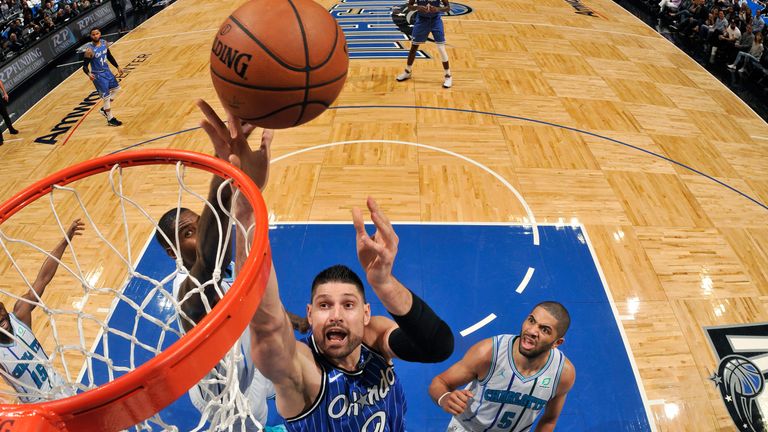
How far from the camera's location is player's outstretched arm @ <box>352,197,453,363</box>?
1755 millimetres

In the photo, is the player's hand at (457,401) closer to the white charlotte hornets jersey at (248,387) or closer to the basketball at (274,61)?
the white charlotte hornets jersey at (248,387)

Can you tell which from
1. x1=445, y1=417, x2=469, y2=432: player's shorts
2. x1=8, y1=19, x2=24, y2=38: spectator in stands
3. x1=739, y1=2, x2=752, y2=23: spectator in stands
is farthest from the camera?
x1=8, y1=19, x2=24, y2=38: spectator in stands

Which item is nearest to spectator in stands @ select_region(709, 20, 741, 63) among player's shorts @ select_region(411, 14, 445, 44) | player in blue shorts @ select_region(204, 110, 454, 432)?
player's shorts @ select_region(411, 14, 445, 44)

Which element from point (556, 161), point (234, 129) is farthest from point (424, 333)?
point (556, 161)

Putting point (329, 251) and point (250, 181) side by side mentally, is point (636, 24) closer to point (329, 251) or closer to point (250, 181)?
point (329, 251)

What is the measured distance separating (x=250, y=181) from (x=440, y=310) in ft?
9.42

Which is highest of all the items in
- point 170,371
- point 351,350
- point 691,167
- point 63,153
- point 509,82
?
point 170,371

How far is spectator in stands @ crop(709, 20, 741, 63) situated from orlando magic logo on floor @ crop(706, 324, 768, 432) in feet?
23.8

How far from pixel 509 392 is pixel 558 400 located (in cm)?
33

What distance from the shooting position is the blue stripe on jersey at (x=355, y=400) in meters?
2.12

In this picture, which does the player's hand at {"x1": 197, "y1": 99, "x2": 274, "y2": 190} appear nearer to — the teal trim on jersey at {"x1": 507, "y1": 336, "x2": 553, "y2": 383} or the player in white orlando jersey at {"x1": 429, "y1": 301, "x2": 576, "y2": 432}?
the player in white orlando jersey at {"x1": 429, "y1": 301, "x2": 576, "y2": 432}

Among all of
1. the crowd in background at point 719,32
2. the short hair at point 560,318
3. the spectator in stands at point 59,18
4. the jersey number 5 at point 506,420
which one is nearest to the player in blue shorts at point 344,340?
the jersey number 5 at point 506,420

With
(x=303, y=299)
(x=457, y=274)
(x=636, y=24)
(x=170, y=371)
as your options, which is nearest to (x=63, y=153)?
(x=303, y=299)

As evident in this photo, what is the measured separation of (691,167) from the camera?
622cm
